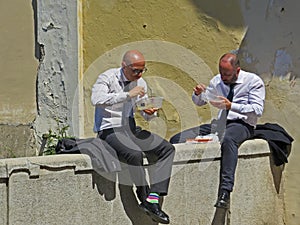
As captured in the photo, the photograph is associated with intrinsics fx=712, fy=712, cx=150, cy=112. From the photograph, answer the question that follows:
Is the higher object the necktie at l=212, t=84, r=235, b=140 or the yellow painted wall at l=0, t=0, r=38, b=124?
the yellow painted wall at l=0, t=0, r=38, b=124

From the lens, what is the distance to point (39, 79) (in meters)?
7.73

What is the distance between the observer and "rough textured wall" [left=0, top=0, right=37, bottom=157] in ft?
25.3

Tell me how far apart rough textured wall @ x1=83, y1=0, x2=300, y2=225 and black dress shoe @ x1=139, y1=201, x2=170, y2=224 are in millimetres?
1659

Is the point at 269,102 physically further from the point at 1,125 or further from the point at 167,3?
the point at 1,125

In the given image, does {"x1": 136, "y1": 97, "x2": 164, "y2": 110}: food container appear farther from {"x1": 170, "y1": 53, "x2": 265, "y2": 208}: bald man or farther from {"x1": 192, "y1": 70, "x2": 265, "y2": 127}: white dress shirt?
{"x1": 192, "y1": 70, "x2": 265, "y2": 127}: white dress shirt

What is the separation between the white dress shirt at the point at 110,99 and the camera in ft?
17.8

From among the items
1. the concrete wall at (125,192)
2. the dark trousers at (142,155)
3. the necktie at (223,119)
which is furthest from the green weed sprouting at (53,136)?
the concrete wall at (125,192)

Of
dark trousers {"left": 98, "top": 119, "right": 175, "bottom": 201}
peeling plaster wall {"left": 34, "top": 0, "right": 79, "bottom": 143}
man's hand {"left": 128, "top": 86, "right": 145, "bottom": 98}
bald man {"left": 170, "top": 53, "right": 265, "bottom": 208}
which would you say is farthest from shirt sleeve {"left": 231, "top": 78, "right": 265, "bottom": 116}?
peeling plaster wall {"left": 34, "top": 0, "right": 79, "bottom": 143}

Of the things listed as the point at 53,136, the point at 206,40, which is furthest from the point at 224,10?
the point at 53,136

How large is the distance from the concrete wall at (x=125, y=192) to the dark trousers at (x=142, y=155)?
93 mm

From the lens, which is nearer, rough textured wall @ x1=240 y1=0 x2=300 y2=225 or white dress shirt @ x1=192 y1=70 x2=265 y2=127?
white dress shirt @ x1=192 y1=70 x2=265 y2=127

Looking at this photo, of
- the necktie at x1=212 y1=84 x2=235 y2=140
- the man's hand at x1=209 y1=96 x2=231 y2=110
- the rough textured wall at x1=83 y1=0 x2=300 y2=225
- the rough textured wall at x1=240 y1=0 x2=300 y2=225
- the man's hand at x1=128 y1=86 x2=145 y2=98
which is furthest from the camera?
the rough textured wall at x1=83 y1=0 x2=300 y2=225

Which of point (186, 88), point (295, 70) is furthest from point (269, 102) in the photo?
point (186, 88)

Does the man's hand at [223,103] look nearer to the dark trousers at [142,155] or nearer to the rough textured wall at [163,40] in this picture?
the dark trousers at [142,155]
